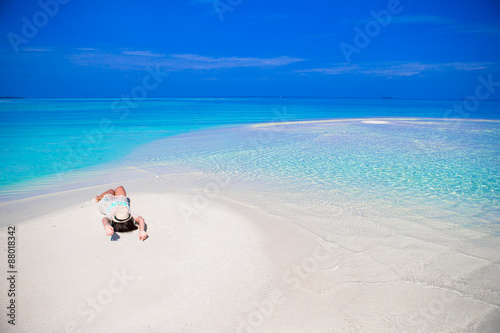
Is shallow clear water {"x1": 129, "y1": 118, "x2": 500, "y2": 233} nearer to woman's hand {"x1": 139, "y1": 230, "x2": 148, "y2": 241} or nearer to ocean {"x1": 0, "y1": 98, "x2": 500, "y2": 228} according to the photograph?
ocean {"x1": 0, "y1": 98, "x2": 500, "y2": 228}

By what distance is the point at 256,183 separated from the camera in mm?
7461

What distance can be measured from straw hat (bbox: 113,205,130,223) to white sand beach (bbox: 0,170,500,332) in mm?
276

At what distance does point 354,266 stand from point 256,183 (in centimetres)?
388

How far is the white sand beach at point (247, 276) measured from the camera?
2.95 meters

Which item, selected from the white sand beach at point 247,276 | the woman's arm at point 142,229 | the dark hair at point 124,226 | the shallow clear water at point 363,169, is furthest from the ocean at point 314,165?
the dark hair at point 124,226

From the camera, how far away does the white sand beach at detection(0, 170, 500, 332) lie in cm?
295

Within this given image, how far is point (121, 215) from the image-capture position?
168 inches

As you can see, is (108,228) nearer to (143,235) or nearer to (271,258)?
(143,235)

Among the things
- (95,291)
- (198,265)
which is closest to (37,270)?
(95,291)

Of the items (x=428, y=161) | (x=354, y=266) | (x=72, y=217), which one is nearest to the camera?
(x=354, y=266)

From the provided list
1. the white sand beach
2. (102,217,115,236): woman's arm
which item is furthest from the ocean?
(102,217,115,236): woman's arm

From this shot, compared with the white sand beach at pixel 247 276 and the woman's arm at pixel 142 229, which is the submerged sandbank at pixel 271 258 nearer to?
the white sand beach at pixel 247 276

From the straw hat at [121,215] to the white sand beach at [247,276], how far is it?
28 centimetres

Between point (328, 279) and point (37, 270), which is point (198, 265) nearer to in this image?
point (328, 279)
